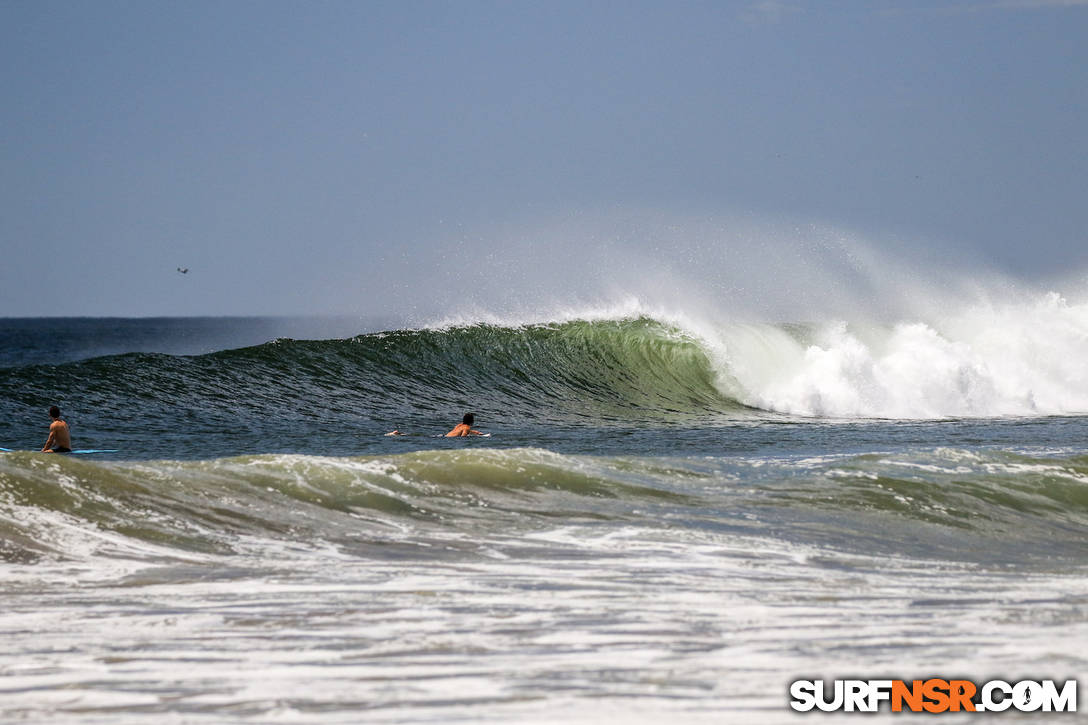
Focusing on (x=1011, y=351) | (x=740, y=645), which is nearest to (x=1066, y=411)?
(x=1011, y=351)

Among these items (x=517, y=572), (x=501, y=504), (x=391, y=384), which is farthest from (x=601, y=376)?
(x=517, y=572)

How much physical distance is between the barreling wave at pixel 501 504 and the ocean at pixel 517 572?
0.03 m

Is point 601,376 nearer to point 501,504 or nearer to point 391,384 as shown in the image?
point 391,384

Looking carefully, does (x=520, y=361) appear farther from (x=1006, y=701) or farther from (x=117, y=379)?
(x=1006, y=701)

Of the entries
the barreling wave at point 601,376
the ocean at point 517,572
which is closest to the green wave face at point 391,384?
the barreling wave at point 601,376

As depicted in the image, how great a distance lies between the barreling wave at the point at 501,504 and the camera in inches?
299

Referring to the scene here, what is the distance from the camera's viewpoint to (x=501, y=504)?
894 centimetres

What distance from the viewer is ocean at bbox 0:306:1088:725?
4.60 metres

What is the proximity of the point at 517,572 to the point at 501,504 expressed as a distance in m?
2.26

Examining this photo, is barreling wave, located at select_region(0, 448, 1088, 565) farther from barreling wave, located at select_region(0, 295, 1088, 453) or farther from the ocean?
barreling wave, located at select_region(0, 295, 1088, 453)

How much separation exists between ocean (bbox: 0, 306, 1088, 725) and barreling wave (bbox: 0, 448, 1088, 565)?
0.03 m

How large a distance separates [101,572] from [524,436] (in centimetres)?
1037

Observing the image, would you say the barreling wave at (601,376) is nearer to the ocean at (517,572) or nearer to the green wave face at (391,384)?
the green wave face at (391,384)

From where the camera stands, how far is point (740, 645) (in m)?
5.09
